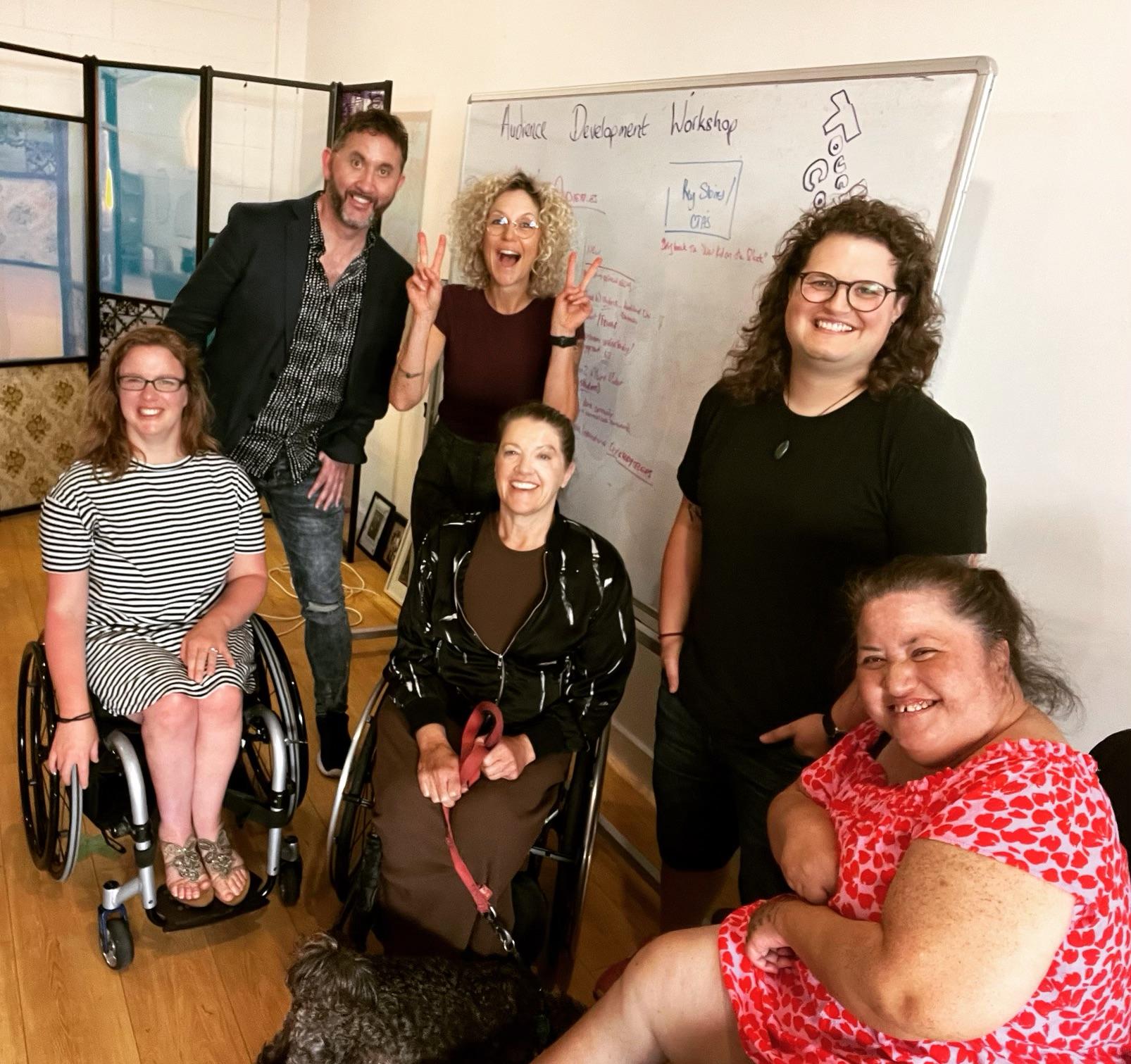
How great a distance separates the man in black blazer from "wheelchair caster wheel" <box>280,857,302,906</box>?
0.69 metres

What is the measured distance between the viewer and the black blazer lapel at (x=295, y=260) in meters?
2.12

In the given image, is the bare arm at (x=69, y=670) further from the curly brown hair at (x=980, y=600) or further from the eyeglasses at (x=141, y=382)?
the curly brown hair at (x=980, y=600)

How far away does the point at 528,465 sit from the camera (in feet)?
5.67

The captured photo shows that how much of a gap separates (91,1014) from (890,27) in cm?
240

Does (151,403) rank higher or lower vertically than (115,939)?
higher

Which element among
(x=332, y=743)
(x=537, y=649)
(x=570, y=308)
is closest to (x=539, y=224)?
(x=570, y=308)

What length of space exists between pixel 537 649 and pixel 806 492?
625 millimetres

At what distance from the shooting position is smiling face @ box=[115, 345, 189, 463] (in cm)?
179

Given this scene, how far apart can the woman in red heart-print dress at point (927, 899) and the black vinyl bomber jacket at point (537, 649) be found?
0.55m

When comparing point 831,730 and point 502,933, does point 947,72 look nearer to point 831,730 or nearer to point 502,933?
point 831,730

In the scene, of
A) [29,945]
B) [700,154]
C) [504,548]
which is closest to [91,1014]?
[29,945]

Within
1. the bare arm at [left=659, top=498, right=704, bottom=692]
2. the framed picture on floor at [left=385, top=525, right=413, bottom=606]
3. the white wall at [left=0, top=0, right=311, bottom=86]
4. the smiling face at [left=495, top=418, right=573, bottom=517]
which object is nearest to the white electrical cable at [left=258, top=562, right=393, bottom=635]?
the framed picture on floor at [left=385, top=525, right=413, bottom=606]

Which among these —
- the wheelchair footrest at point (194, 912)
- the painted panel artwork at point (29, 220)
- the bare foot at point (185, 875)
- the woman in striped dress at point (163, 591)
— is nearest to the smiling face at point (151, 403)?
the woman in striped dress at point (163, 591)

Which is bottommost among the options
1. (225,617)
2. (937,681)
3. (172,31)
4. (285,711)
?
(285,711)
